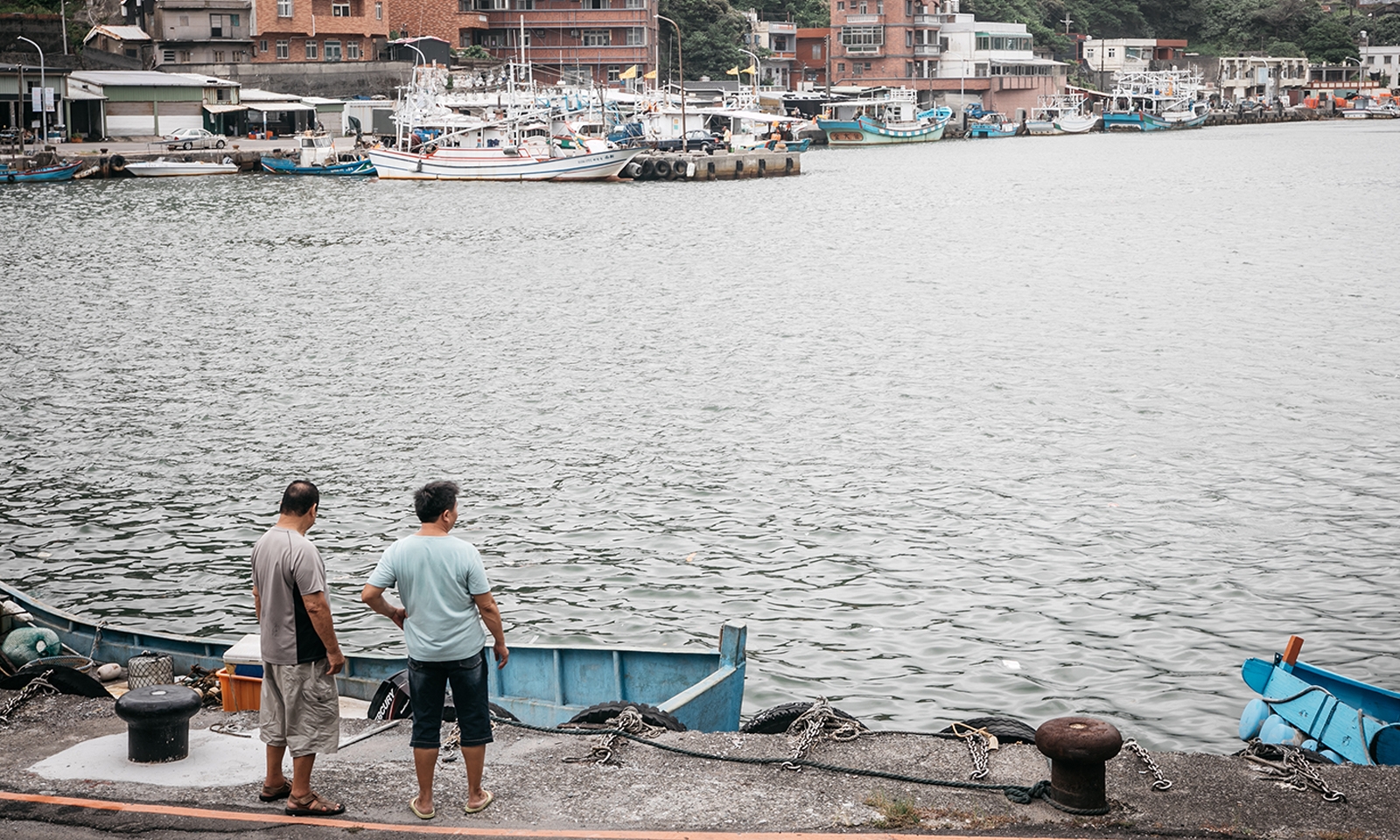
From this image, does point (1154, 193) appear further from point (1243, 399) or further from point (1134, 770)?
point (1134, 770)

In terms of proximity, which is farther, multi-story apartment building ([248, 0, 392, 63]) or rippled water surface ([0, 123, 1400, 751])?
multi-story apartment building ([248, 0, 392, 63])

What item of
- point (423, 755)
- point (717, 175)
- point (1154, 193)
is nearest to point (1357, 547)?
point (423, 755)

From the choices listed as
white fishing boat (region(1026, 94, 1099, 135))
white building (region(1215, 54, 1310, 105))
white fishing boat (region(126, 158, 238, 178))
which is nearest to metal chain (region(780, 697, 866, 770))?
white fishing boat (region(126, 158, 238, 178))

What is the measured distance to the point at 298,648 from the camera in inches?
289

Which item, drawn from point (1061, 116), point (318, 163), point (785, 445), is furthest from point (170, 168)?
point (1061, 116)

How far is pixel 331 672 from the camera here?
7.49 m

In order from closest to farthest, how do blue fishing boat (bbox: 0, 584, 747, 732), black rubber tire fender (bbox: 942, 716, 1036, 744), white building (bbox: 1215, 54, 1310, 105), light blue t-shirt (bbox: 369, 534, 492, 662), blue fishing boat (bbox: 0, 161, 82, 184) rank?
light blue t-shirt (bbox: 369, 534, 492, 662), black rubber tire fender (bbox: 942, 716, 1036, 744), blue fishing boat (bbox: 0, 584, 747, 732), blue fishing boat (bbox: 0, 161, 82, 184), white building (bbox: 1215, 54, 1310, 105)

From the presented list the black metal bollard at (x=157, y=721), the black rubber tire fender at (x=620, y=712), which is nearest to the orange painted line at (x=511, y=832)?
the black metal bollard at (x=157, y=721)

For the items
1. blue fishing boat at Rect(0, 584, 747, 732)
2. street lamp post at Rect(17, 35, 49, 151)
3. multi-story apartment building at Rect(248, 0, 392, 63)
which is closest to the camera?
blue fishing boat at Rect(0, 584, 747, 732)

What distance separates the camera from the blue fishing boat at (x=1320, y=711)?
988 centimetres

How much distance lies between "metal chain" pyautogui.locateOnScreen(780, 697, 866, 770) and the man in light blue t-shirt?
7.84ft

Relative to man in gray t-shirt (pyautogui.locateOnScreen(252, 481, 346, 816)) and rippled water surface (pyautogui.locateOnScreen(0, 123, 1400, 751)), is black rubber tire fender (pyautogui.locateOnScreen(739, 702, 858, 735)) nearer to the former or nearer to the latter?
rippled water surface (pyautogui.locateOnScreen(0, 123, 1400, 751))

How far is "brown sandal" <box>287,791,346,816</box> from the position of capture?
7617mm

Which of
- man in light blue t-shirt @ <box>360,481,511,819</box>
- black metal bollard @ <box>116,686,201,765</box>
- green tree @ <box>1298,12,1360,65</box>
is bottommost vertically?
black metal bollard @ <box>116,686,201,765</box>
